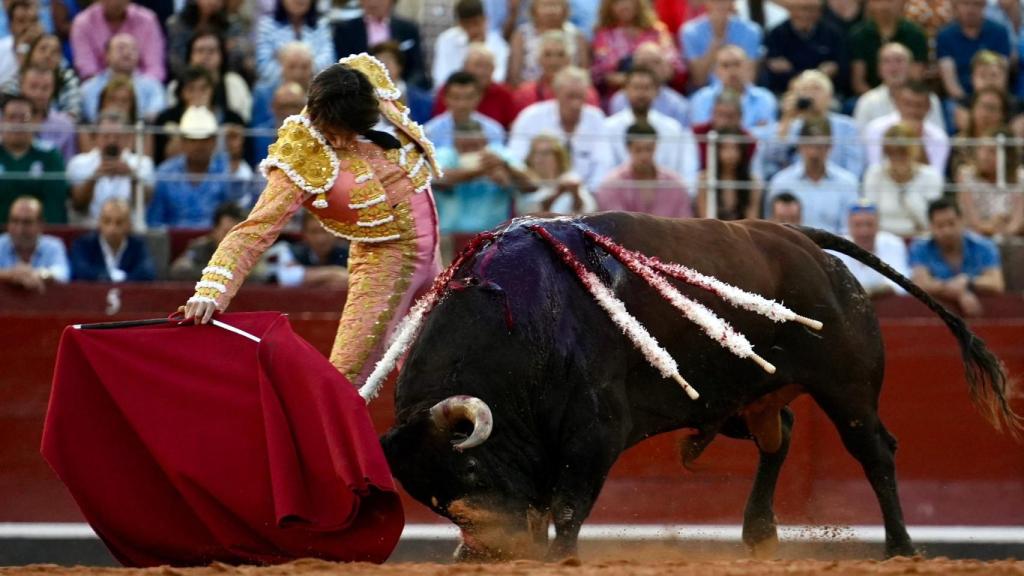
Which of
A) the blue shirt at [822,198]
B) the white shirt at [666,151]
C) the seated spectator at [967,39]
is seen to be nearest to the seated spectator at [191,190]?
the white shirt at [666,151]

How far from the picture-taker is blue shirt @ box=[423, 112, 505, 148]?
8.54 metres

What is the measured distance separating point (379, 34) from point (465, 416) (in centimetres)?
495

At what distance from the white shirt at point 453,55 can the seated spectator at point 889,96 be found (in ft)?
6.57

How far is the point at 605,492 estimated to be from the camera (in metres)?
7.81

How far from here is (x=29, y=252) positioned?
8.28 m

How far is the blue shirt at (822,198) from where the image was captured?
28.3ft

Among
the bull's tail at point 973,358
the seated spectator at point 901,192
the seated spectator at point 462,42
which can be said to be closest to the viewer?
the bull's tail at point 973,358

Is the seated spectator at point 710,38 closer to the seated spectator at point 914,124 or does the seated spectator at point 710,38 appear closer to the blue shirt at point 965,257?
the seated spectator at point 914,124

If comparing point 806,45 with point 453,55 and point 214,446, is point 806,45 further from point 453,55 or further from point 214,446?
point 214,446

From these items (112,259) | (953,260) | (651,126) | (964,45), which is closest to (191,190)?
(112,259)

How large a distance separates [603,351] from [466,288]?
487mm

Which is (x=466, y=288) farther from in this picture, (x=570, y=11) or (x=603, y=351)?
(x=570, y=11)

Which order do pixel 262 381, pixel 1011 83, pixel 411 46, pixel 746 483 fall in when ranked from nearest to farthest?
pixel 262 381 < pixel 746 483 < pixel 411 46 < pixel 1011 83

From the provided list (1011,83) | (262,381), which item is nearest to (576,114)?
(1011,83)
